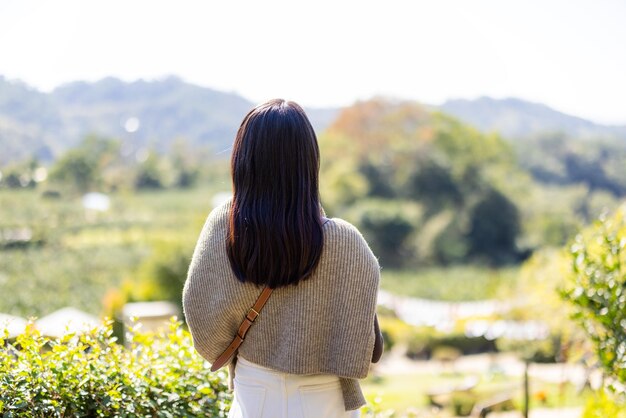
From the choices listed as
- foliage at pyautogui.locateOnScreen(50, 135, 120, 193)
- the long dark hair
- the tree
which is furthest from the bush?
the tree

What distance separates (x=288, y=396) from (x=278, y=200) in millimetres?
522

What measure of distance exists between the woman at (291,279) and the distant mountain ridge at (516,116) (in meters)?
132

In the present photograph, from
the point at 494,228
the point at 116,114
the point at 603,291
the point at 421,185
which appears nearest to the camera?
the point at 603,291

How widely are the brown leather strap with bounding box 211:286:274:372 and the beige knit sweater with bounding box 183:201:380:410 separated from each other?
0.02 meters

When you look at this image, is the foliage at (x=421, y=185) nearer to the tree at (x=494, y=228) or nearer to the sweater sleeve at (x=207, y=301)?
the tree at (x=494, y=228)

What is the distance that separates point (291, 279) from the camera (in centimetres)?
166

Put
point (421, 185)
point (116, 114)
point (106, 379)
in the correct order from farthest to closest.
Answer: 1. point (116, 114)
2. point (421, 185)
3. point (106, 379)

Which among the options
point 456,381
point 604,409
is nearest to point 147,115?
point 456,381

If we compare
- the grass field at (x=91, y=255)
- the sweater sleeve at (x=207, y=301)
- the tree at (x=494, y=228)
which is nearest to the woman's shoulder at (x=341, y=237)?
the sweater sleeve at (x=207, y=301)

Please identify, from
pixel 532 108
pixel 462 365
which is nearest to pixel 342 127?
pixel 462 365

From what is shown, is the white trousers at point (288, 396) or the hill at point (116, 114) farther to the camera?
the hill at point (116, 114)

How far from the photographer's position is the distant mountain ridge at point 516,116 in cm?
13362

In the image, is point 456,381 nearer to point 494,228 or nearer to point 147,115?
point 494,228

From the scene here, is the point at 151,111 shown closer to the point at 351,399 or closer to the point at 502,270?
the point at 502,270
